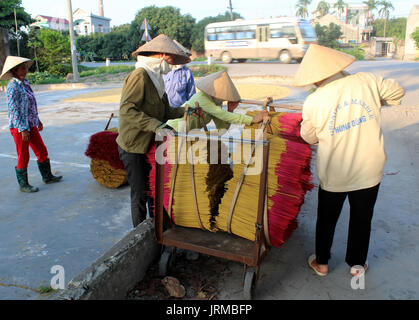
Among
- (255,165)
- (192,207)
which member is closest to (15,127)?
(192,207)

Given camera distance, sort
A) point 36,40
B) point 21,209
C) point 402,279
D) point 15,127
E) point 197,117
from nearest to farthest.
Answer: point 402,279 < point 197,117 < point 21,209 < point 15,127 < point 36,40

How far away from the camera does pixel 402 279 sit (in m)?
2.57

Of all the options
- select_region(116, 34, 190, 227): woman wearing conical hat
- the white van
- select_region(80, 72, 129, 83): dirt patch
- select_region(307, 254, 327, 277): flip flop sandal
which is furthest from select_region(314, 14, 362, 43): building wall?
select_region(307, 254, 327, 277): flip flop sandal

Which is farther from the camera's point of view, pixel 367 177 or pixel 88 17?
pixel 88 17

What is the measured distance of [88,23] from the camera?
210 ft

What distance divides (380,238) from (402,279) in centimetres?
61

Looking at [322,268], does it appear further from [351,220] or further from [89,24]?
[89,24]

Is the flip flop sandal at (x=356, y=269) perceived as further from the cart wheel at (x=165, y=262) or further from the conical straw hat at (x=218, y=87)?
the conical straw hat at (x=218, y=87)

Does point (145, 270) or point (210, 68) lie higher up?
point (210, 68)

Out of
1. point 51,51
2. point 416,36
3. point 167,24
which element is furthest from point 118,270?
Result: point 416,36

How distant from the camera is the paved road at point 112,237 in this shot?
2541 mm

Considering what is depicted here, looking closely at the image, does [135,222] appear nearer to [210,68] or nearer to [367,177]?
[367,177]

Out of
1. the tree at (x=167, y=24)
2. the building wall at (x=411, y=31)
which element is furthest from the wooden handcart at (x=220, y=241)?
the building wall at (x=411, y=31)

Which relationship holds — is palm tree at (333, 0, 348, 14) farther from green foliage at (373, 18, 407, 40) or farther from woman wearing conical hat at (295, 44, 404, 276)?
woman wearing conical hat at (295, 44, 404, 276)
